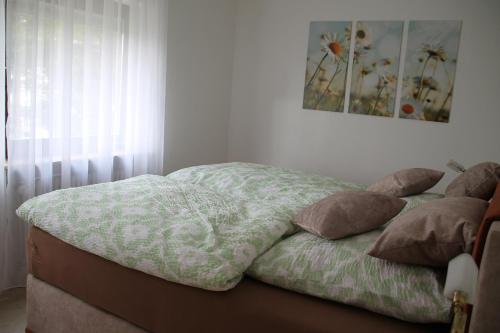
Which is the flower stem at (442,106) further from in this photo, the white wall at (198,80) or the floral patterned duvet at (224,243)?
the white wall at (198,80)

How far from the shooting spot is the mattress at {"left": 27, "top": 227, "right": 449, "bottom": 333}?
1.34 m

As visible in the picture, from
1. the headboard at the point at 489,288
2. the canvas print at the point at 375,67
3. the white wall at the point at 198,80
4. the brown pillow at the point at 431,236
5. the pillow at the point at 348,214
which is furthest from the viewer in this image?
the white wall at the point at 198,80

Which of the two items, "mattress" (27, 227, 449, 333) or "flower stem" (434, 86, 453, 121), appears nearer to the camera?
"mattress" (27, 227, 449, 333)

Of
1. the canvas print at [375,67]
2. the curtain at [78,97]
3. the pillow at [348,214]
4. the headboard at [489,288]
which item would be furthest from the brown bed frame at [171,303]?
the canvas print at [375,67]

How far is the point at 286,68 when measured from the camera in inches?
167

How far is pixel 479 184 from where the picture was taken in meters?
2.21

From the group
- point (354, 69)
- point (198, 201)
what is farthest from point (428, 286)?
point (354, 69)

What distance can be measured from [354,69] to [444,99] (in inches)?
32.2

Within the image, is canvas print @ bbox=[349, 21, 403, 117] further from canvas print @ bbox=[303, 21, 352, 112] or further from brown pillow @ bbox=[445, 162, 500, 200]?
brown pillow @ bbox=[445, 162, 500, 200]

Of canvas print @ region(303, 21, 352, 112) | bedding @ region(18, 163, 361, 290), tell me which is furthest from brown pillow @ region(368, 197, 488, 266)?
canvas print @ region(303, 21, 352, 112)

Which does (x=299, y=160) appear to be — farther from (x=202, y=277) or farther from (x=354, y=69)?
(x=202, y=277)

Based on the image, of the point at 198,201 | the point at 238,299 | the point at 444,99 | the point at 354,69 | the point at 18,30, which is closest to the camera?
the point at 238,299

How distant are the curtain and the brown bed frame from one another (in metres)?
0.83

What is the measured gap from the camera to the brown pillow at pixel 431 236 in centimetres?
130
